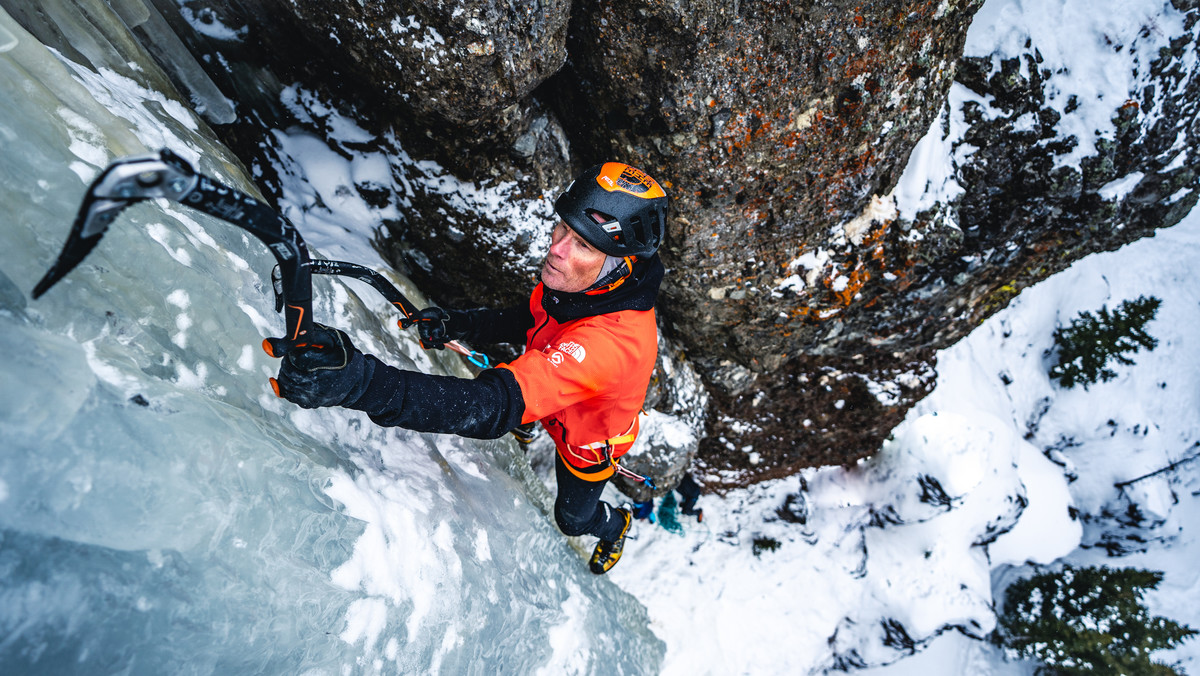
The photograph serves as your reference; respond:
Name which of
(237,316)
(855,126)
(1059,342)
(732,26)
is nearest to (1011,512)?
(1059,342)

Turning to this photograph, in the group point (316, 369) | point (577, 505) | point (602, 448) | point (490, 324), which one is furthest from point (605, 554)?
point (316, 369)

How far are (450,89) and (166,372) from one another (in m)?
1.63

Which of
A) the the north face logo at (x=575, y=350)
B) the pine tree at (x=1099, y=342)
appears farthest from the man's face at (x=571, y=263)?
the pine tree at (x=1099, y=342)

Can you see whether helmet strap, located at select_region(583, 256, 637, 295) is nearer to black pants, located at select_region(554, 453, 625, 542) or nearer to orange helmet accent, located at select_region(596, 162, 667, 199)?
orange helmet accent, located at select_region(596, 162, 667, 199)

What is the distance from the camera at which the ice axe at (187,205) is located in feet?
3.62

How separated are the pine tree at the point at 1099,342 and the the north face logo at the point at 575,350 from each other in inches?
342

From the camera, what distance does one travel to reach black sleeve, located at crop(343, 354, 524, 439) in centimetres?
175

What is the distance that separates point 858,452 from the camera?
5754 millimetres

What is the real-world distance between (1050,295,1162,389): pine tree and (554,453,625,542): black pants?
778cm

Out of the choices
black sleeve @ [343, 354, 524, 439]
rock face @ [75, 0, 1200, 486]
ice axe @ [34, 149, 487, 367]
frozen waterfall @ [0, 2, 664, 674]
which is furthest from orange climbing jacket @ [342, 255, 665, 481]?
rock face @ [75, 0, 1200, 486]

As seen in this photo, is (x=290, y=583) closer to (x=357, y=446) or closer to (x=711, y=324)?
(x=357, y=446)

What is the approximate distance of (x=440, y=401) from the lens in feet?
6.03

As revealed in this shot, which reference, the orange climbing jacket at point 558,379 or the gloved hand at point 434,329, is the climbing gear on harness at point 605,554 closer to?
the orange climbing jacket at point 558,379

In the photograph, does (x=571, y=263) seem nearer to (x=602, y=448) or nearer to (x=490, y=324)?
(x=490, y=324)
